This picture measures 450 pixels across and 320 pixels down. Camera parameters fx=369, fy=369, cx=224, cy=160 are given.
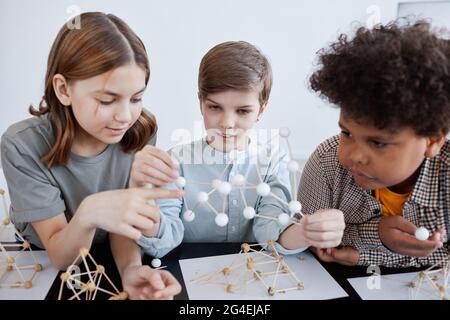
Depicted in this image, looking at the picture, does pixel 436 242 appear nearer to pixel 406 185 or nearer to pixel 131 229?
pixel 406 185

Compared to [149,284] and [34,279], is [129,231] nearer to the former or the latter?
[149,284]

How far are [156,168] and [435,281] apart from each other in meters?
0.59

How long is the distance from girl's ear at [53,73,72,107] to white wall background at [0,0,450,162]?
1333mm

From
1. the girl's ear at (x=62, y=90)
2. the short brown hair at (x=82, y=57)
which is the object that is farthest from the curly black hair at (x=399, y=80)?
the girl's ear at (x=62, y=90)

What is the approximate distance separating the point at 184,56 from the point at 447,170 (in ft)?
5.03

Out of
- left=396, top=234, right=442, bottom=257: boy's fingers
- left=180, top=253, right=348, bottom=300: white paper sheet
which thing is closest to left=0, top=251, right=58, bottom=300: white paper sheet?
left=180, top=253, right=348, bottom=300: white paper sheet

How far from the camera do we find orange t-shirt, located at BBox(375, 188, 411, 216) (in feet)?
2.75

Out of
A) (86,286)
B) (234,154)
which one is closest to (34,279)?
(86,286)

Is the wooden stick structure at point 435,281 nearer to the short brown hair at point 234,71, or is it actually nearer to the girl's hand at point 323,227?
the girl's hand at point 323,227

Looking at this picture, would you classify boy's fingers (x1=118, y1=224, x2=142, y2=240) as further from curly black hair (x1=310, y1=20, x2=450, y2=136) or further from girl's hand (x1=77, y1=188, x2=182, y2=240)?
curly black hair (x1=310, y1=20, x2=450, y2=136)

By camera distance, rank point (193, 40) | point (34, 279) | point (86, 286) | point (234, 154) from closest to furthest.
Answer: point (86, 286) < point (34, 279) < point (234, 154) < point (193, 40)

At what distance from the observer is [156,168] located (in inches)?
25.0
